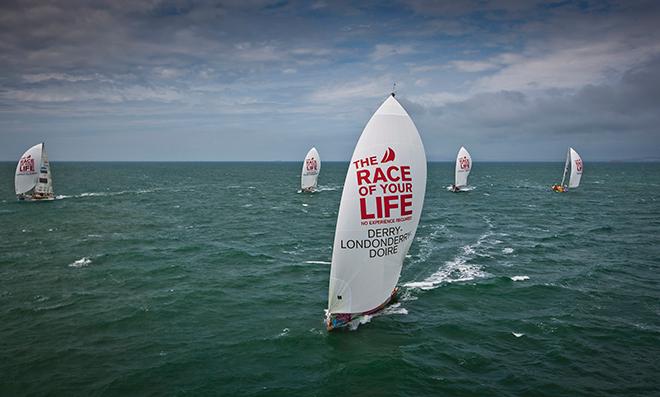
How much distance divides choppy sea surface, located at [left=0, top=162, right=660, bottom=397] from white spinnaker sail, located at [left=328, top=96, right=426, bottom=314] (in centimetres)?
285

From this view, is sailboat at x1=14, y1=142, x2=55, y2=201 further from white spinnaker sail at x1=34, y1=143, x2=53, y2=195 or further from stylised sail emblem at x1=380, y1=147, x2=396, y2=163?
stylised sail emblem at x1=380, y1=147, x2=396, y2=163

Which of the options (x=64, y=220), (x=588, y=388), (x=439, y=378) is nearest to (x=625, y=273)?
(x=588, y=388)

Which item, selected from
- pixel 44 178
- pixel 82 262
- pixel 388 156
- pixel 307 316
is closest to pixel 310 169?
pixel 44 178

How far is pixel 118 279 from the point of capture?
3388cm

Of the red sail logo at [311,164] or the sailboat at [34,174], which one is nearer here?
the sailboat at [34,174]

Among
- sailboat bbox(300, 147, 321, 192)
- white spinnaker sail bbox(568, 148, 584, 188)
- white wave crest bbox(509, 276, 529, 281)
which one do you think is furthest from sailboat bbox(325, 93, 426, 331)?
white spinnaker sail bbox(568, 148, 584, 188)

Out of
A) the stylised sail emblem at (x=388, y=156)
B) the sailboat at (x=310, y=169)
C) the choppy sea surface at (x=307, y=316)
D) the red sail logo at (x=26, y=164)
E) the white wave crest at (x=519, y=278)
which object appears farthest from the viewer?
the sailboat at (x=310, y=169)

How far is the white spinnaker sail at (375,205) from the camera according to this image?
2278 centimetres

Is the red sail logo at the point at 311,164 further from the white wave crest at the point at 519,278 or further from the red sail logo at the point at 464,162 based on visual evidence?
the white wave crest at the point at 519,278

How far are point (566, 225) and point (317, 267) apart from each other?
126 feet

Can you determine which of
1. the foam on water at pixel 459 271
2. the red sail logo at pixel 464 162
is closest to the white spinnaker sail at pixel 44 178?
the foam on water at pixel 459 271

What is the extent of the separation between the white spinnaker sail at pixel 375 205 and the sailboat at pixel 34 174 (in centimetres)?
7339

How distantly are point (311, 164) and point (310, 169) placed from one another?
1963 mm

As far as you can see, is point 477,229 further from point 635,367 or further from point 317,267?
point 635,367
